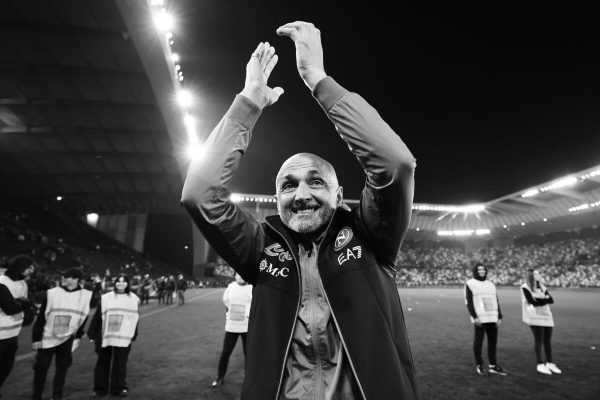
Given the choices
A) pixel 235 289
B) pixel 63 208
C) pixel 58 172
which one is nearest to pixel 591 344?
pixel 235 289

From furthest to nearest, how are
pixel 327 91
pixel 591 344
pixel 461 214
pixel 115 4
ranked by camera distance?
pixel 461 214
pixel 115 4
pixel 591 344
pixel 327 91

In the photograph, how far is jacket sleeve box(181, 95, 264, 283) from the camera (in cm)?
138

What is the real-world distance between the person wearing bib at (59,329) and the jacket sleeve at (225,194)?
A: 5248 millimetres

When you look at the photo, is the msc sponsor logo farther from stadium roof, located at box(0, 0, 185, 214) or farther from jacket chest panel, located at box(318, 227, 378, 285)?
stadium roof, located at box(0, 0, 185, 214)

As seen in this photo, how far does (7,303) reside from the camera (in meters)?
4.84

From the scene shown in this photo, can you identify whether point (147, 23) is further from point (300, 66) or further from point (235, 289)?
point (300, 66)

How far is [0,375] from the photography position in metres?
4.97

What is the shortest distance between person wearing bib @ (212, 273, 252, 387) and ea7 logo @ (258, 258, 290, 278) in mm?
4898

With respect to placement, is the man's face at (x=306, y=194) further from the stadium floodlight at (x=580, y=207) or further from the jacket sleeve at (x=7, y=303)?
the stadium floodlight at (x=580, y=207)

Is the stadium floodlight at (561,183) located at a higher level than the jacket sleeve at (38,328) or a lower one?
higher

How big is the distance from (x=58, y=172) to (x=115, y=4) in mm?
25231

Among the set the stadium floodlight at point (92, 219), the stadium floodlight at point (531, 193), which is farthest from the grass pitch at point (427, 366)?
the stadium floodlight at point (92, 219)

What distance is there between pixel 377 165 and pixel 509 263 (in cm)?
5297

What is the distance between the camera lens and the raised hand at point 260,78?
155 cm
